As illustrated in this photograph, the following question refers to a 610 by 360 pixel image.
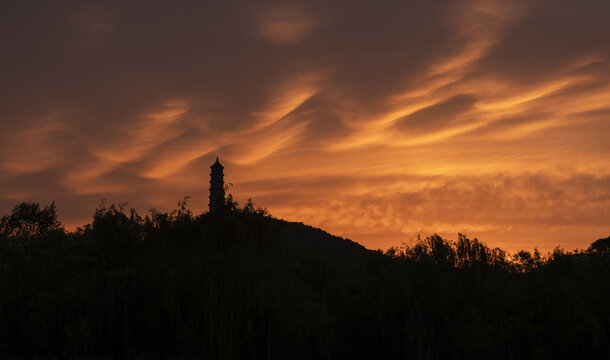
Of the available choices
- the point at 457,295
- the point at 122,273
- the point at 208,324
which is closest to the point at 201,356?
the point at 208,324

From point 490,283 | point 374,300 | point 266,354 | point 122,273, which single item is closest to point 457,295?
point 490,283

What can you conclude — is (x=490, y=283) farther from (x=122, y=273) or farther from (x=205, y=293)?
(x=122, y=273)

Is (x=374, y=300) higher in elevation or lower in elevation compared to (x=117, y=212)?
lower

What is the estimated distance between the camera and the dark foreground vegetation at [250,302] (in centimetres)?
3319

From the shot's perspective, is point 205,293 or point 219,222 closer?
Result: point 205,293

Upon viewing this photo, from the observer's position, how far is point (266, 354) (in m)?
34.6

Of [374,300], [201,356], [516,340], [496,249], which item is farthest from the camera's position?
[496,249]

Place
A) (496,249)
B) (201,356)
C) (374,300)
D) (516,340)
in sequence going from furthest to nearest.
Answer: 1. (496,249)
2. (374,300)
3. (516,340)
4. (201,356)

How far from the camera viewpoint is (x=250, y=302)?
3491cm

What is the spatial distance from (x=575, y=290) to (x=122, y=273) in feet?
94.4

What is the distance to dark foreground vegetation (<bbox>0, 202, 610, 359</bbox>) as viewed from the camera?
33.2 meters

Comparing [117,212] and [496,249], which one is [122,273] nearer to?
[117,212]

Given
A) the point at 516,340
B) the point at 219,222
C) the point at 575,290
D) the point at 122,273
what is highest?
the point at 219,222

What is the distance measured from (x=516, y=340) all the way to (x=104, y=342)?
24.9 metres
